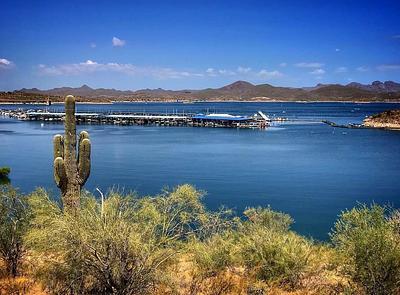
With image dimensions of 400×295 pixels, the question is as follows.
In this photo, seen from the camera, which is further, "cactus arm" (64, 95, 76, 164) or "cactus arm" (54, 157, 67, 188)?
"cactus arm" (64, 95, 76, 164)

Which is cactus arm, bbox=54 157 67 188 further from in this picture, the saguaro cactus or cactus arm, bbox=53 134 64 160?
cactus arm, bbox=53 134 64 160

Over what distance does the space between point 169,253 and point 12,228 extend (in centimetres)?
677

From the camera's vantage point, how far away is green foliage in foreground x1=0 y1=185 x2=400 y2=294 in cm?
1309

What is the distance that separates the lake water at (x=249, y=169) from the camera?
34397 millimetres

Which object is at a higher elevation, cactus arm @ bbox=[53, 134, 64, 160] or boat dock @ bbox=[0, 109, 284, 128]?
cactus arm @ bbox=[53, 134, 64, 160]

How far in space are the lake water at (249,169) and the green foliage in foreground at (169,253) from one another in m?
7.77

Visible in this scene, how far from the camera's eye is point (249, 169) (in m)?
48.7

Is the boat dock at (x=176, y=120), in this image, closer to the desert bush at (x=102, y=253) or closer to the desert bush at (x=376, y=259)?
the desert bush at (x=102, y=253)

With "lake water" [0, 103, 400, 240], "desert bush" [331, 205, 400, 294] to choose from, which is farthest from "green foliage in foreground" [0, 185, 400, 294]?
"lake water" [0, 103, 400, 240]

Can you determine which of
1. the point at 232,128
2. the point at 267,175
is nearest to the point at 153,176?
the point at 267,175

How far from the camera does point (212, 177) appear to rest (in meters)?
43.1

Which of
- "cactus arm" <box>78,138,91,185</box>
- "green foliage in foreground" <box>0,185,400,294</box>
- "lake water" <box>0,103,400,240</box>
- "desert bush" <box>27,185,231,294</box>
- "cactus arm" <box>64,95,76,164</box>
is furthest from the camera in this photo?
"lake water" <box>0,103,400,240</box>

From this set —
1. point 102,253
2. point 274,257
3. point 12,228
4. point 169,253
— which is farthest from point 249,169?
point 102,253

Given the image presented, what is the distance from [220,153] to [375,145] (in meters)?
28.5
